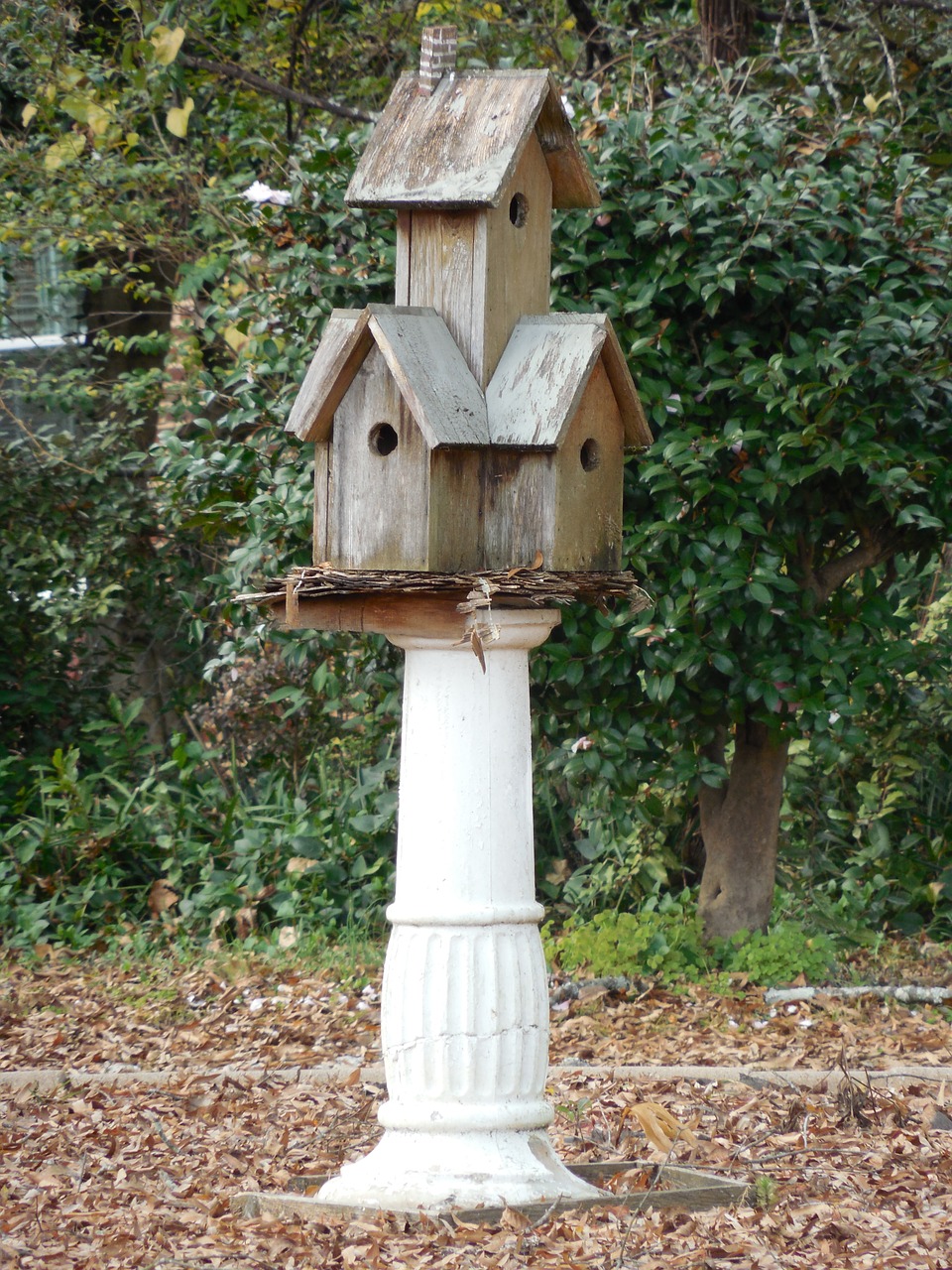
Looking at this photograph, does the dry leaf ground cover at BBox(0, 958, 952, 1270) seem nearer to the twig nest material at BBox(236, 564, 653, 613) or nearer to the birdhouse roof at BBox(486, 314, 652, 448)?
the twig nest material at BBox(236, 564, 653, 613)

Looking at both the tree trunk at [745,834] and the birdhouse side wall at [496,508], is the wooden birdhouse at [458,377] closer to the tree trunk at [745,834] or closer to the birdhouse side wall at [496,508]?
the birdhouse side wall at [496,508]

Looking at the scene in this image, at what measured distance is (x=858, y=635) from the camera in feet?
17.5

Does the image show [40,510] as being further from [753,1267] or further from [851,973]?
[753,1267]

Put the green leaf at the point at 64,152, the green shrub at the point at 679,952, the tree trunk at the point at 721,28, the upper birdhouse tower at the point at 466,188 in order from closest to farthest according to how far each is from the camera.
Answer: the upper birdhouse tower at the point at 466,188 → the green shrub at the point at 679,952 → the tree trunk at the point at 721,28 → the green leaf at the point at 64,152

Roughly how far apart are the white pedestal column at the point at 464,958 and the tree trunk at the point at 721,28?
14.5 ft

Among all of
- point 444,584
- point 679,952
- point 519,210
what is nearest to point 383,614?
point 444,584

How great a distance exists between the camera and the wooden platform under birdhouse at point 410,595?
311 cm

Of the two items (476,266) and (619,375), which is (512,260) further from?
(619,375)

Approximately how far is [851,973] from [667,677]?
67.3 inches

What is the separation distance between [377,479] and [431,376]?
266mm

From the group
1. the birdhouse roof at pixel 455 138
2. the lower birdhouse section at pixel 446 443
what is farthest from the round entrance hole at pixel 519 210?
the lower birdhouse section at pixel 446 443

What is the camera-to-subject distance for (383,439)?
333 cm

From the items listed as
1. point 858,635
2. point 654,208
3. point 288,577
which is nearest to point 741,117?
point 654,208

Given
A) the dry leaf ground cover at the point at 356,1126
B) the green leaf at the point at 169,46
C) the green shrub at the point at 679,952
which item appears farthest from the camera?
the green leaf at the point at 169,46
